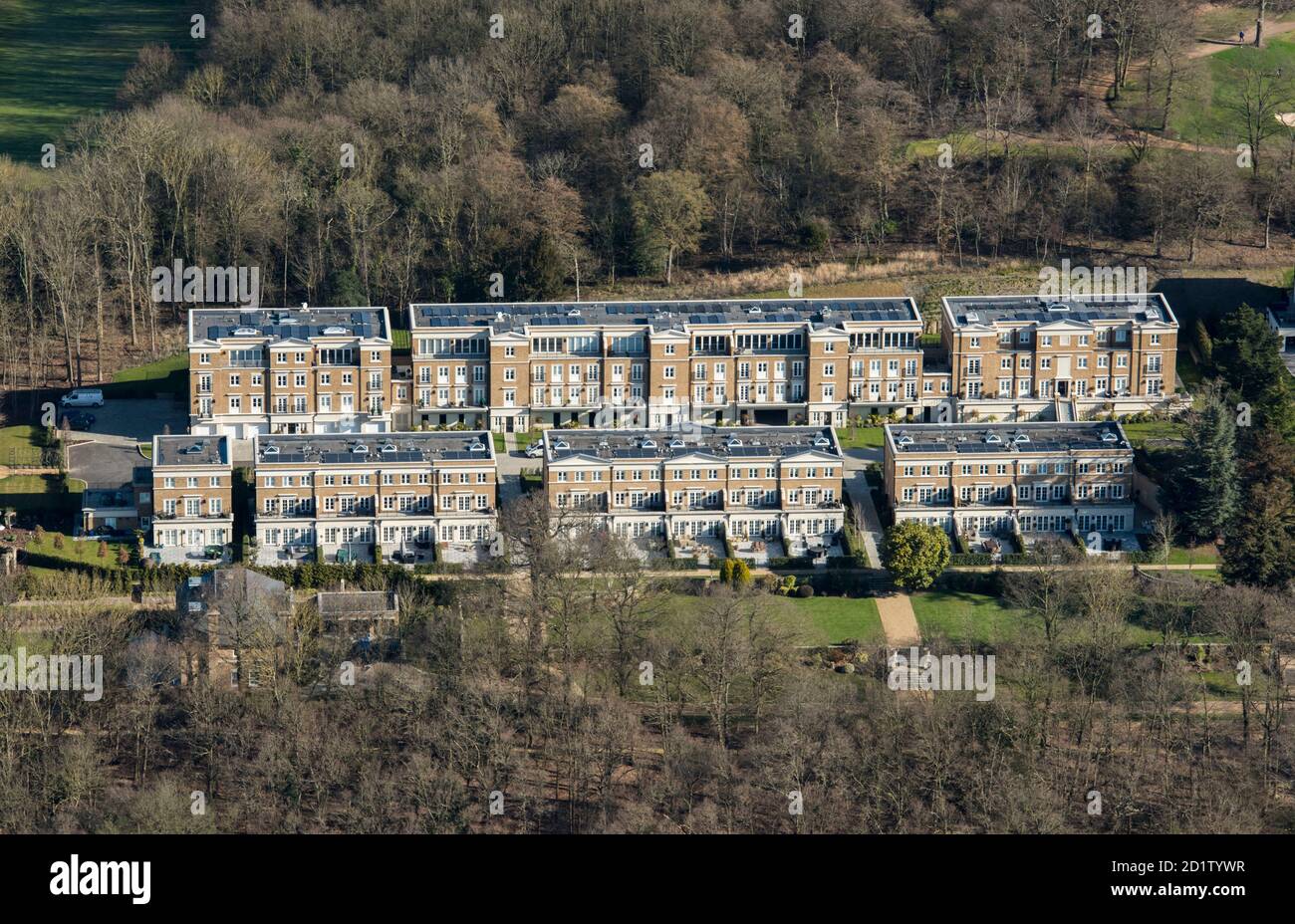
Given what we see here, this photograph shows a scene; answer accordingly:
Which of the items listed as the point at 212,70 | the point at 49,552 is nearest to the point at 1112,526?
the point at 49,552

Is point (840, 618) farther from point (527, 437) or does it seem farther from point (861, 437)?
point (527, 437)

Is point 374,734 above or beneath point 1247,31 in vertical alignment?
beneath

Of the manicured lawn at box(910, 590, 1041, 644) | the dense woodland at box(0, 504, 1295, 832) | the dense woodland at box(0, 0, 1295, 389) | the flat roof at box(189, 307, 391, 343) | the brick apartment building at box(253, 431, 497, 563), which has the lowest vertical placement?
the dense woodland at box(0, 504, 1295, 832)

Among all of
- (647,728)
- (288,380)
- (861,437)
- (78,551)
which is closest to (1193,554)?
(861,437)

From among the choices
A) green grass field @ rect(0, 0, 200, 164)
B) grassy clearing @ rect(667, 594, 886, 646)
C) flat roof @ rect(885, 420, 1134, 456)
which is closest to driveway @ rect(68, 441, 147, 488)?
grassy clearing @ rect(667, 594, 886, 646)

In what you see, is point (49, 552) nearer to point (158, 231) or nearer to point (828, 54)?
point (158, 231)

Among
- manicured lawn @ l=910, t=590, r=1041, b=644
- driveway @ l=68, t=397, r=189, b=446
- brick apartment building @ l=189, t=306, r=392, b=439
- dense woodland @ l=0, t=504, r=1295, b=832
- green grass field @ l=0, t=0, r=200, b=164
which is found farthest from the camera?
green grass field @ l=0, t=0, r=200, b=164

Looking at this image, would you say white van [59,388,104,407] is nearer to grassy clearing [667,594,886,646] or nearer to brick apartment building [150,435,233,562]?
brick apartment building [150,435,233,562]
